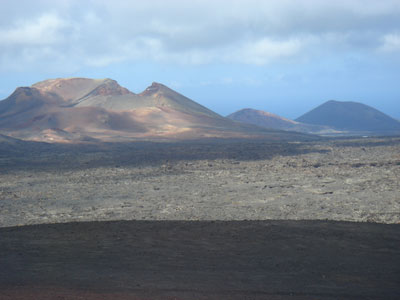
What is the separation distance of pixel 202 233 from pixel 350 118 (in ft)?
309

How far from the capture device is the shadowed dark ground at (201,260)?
8.00 m

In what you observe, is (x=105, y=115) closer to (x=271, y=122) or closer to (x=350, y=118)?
(x=271, y=122)

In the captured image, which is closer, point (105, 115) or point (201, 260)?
point (201, 260)

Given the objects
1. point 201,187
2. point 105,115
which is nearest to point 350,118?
point 105,115

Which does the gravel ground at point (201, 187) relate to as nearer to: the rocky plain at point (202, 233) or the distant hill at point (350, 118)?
the rocky plain at point (202, 233)

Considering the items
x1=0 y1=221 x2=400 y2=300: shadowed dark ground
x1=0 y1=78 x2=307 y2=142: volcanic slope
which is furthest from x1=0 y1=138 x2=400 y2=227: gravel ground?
x1=0 y1=78 x2=307 y2=142: volcanic slope

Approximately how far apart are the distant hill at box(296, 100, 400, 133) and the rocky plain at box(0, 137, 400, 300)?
7130cm

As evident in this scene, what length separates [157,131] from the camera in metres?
62.0

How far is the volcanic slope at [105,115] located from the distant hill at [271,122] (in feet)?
62.0

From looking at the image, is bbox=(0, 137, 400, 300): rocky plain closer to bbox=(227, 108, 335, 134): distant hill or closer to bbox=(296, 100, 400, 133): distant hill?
bbox=(227, 108, 335, 134): distant hill

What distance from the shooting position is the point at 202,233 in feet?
41.0

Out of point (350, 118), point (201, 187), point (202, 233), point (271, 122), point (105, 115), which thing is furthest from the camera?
point (350, 118)

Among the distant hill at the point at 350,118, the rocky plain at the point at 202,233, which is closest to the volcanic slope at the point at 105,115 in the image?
the rocky plain at the point at 202,233

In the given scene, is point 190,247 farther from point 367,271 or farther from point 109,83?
point 109,83
